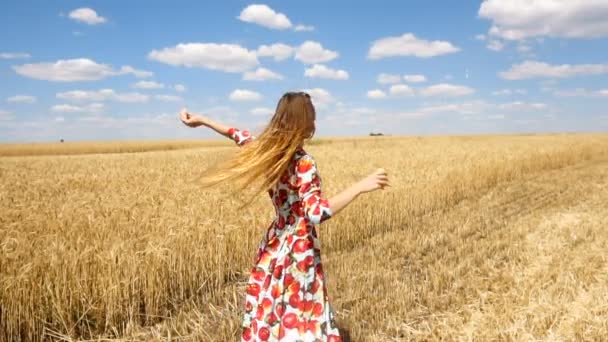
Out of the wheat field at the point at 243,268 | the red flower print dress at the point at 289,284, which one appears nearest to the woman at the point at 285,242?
the red flower print dress at the point at 289,284

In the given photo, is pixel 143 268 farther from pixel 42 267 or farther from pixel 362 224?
pixel 362 224

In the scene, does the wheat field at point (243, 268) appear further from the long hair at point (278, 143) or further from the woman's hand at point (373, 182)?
the woman's hand at point (373, 182)

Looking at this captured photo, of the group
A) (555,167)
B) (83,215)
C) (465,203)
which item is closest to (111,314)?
(83,215)

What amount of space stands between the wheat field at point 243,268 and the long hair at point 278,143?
0.90 m

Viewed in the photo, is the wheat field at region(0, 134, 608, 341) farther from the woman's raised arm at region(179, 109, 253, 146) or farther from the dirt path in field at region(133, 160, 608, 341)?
the woman's raised arm at region(179, 109, 253, 146)

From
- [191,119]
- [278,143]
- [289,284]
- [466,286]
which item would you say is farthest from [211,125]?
[466,286]

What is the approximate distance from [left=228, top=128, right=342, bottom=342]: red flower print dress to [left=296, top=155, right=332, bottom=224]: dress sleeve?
0.23 metres

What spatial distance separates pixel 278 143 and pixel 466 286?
3.56 meters

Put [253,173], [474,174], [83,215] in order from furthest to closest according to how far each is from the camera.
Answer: [474,174] → [83,215] → [253,173]

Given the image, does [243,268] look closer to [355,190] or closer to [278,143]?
[278,143]

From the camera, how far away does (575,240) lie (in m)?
7.20

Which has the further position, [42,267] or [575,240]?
[575,240]

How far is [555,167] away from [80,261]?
66.8ft

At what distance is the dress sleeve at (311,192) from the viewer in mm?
2600
